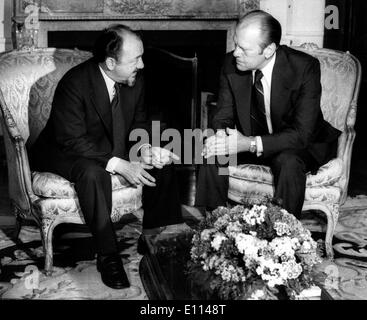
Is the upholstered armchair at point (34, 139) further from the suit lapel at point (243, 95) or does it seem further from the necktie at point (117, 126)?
the suit lapel at point (243, 95)

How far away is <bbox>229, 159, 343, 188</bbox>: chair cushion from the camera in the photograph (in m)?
3.13

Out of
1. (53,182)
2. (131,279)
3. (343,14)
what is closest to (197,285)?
(131,279)

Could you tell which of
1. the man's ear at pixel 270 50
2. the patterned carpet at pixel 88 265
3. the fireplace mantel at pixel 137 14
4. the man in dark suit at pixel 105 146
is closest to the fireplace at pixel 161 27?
the fireplace mantel at pixel 137 14

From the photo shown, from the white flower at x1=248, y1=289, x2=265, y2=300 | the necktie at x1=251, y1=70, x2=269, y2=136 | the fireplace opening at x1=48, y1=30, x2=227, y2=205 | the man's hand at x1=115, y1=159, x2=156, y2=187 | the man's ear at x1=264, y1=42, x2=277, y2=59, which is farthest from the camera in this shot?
the fireplace opening at x1=48, y1=30, x2=227, y2=205

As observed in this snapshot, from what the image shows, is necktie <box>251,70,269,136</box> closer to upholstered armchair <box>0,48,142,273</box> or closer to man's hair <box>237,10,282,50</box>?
man's hair <box>237,10,282,50</box>

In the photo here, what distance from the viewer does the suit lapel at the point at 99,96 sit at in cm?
310

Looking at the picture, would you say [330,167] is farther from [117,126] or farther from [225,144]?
[117,126]

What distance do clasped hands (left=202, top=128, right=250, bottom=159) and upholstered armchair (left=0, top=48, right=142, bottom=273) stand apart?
39 cm

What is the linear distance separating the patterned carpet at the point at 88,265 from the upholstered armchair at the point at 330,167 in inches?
8.2

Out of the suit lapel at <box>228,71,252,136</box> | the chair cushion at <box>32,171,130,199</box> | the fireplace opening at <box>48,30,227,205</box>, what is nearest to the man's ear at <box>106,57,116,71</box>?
the chair cushion at <box>32,171,130,199</box>

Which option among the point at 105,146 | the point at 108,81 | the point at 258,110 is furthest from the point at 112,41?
the point at 258,110

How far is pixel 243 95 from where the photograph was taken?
3332mm

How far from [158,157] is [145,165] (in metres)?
0.09

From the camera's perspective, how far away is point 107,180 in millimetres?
2938
